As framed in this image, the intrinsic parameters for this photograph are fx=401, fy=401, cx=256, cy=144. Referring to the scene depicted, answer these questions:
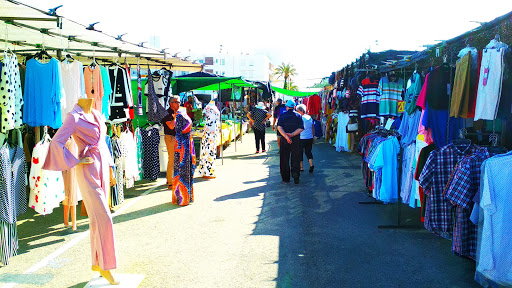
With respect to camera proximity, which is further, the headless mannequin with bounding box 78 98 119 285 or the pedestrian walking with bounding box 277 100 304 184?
the pedestrian walking with bounding box 277 100 304 184

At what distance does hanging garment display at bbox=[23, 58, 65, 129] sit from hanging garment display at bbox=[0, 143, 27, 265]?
2.08 feet

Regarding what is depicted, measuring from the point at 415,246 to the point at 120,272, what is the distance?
3.79m

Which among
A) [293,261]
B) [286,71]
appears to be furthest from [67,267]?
[286,71]

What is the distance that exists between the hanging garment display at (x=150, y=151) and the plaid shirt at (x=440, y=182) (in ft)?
19.4

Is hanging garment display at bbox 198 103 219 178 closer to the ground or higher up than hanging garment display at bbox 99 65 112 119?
closer to the ground

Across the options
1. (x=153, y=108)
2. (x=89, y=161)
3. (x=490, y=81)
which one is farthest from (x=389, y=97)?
(x=89, y=161)

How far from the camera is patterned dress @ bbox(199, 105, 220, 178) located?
9.74 m

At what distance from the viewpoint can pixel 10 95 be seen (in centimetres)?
509

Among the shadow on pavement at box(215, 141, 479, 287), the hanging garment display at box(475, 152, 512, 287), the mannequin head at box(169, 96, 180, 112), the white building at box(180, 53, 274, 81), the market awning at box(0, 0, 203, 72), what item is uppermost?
the white building at box(180, 53, 274, 81)

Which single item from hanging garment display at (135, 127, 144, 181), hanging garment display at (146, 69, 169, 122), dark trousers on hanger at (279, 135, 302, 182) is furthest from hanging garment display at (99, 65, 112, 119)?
dark trousers on hanger at (279, 135, 302, 182)

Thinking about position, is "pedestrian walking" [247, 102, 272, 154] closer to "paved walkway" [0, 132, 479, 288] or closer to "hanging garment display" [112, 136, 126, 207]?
"paved walkway" [0, 132, 479, 288]

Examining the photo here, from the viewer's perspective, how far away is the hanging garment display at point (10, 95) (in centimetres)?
498

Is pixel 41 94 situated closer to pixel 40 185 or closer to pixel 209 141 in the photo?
pixel 40 185

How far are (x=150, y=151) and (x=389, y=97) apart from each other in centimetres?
519
